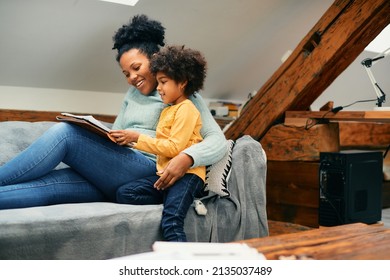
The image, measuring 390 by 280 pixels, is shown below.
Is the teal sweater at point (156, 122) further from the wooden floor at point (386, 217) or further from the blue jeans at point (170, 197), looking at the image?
Result: the wooden floor at point (386, 217)

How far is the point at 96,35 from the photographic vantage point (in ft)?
9.22

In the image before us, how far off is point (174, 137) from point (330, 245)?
830 millimetres

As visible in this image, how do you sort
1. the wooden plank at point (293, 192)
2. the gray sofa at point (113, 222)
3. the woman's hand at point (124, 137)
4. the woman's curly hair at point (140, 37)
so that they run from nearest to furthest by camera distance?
the gray sofa at point (113, 222) → the woman's hand at point (124, 137) → the woman's curly hair at point (140, 37) → the wooden plank at point (293, 192)

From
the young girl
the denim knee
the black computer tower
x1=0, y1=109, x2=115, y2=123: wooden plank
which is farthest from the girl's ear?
x1=0, y1=109, x2=115, y2=123: wooden plank

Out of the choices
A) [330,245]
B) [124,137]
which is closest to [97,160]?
[124,137]

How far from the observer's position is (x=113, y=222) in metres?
1.49

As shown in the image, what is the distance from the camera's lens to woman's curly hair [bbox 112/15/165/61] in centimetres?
192

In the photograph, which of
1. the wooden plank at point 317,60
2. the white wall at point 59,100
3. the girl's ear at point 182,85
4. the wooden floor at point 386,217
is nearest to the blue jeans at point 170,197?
the girl's ear at point 182,85

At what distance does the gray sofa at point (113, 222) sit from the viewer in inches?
52.8

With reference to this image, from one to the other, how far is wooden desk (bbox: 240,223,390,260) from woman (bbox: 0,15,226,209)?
27.3 inches

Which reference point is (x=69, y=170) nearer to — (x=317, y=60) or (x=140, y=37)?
(x=140, y=37)

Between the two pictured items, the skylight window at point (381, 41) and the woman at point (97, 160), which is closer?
the woman at point (97, 160)

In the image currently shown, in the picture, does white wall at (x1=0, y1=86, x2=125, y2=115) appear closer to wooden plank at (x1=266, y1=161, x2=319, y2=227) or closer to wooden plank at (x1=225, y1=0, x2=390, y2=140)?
wooden plank at (x1=225, y1=0, x2=390, y2=140)

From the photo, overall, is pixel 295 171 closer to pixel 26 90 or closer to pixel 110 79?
pixel 110 79
